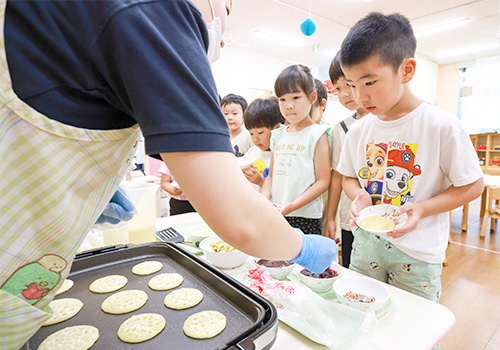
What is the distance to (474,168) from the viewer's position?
0.94 metres

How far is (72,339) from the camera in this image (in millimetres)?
619

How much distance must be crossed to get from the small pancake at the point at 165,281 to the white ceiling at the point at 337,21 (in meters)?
3.97

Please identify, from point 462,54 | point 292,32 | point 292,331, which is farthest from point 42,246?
point 462,54

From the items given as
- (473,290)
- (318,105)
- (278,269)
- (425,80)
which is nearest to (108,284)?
(278,269)

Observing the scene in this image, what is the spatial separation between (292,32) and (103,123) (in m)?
5.38

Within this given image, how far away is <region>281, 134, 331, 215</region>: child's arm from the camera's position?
1495 mm

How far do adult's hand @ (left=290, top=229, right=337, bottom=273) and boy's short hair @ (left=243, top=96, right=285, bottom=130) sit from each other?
130 centimetres

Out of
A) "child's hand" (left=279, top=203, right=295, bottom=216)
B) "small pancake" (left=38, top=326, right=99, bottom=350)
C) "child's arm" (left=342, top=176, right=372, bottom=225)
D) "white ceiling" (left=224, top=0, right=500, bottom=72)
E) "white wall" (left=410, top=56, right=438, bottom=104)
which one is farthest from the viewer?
"white wall" (left=410, top=56, right=438, bottom=104)

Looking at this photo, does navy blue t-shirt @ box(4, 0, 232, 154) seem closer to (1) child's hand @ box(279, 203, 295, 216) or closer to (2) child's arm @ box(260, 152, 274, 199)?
(1) child's hand @ box(279, 203, 295, 216)

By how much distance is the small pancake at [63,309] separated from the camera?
68cm

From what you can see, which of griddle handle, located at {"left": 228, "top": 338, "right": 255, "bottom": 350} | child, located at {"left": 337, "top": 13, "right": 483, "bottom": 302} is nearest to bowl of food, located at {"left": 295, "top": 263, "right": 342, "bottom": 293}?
child, located at {"left": 337, "top": 13, "right": 483, "bottom": 302}

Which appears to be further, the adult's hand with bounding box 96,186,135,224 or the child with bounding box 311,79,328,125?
the child with bounding box 311,79,328,125

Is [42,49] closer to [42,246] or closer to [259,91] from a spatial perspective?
[42,246]

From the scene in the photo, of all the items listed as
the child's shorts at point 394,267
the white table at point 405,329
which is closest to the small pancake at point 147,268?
the white table at point 405,329
